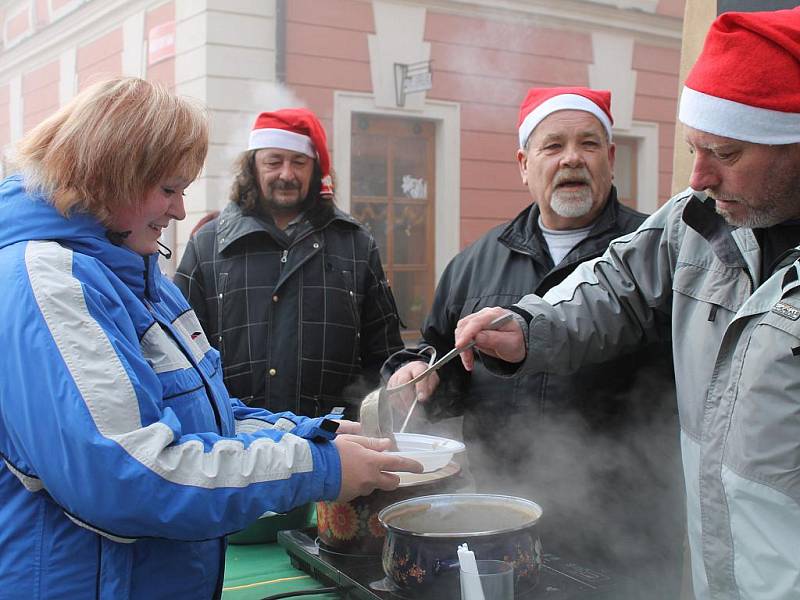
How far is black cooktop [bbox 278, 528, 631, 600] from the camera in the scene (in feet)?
4.73

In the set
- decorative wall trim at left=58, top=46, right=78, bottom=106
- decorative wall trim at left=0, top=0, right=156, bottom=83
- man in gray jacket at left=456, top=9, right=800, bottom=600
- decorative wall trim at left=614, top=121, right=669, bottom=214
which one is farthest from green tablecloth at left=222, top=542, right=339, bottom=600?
decorative wall trim at left=614, top=121, right=669, bottom=214

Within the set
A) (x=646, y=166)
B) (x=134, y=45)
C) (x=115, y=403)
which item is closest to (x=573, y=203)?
(x=115, y=403)

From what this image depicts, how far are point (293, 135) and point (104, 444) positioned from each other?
223 centimetres

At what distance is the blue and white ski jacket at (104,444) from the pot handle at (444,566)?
0.22 metres

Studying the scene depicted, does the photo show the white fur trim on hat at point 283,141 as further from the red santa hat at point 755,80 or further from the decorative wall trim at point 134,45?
the decorative wall trim at point 134,45

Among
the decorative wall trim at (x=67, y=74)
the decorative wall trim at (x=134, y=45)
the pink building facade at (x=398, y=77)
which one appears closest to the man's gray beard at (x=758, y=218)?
the pink building facade at (x=398, y=77)

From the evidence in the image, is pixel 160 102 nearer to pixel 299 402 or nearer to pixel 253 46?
pixel 299 402

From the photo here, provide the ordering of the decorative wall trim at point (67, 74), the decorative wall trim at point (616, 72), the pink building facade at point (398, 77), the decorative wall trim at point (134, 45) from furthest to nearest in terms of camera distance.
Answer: the decorative wall trim at point (616, 72), the decorative wall trim at point (67, 74), the decorative wall trim at point (134, 45), the pink building facade at point (398, 77)

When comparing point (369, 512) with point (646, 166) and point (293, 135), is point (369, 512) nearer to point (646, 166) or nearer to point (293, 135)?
point (293, 135)

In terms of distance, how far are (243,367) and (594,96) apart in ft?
5.04

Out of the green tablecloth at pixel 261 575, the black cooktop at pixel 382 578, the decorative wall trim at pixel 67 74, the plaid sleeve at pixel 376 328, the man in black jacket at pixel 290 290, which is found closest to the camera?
the black cooktop at pixel 382 578

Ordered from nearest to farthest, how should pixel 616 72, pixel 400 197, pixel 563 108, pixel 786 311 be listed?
pixel 786 311 < pixel 563 108 < pixel 400 197 < pixel 616 72

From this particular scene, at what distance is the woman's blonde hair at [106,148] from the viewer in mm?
1322

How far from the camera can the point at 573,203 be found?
2387 mm
